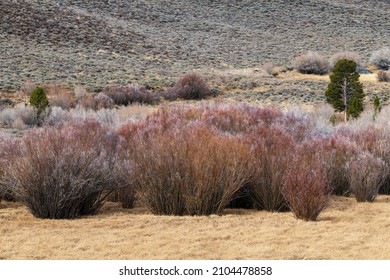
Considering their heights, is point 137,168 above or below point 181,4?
below

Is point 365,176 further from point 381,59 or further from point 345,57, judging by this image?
point 381,59

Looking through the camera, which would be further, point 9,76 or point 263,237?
point 9,76

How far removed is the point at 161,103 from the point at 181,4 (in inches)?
1593

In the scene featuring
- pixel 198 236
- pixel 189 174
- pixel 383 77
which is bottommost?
pixel 383 77

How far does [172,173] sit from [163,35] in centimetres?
5125

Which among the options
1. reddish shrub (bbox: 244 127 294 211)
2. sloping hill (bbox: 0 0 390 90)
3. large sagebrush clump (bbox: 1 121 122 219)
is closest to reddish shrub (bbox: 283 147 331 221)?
reddish shrub (bbox: 244 127 294 211)

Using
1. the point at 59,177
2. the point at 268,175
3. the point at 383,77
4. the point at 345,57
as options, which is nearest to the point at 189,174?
the point at 268,175

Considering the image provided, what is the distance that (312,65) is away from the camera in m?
49.8

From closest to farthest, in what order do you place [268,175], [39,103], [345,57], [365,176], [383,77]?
1. [268,175]
2. [365,176]
3. [39,103]
4. [383,77]
5. [345,57]

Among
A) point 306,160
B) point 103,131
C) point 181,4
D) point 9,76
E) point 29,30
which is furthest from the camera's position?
point 181,4

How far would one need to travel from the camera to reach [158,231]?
26.9 ft

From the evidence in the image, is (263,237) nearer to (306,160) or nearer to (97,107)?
(306,160)

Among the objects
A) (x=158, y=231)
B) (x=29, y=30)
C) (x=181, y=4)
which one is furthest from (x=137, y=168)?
(x=181, y=4)

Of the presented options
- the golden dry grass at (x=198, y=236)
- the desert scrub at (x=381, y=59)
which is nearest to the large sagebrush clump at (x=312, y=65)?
the desert scrub at (x=381, y=59)
